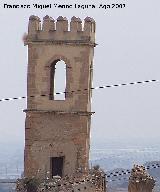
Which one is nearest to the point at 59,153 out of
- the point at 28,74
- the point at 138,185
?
the point at 28,74

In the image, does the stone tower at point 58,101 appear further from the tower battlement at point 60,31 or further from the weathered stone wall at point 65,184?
the weathered stone wall at point 65,184

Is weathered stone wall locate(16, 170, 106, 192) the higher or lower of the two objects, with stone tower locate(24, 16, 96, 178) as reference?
lower

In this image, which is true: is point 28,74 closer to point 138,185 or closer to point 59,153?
point 59,153

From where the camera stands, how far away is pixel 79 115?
37.2m

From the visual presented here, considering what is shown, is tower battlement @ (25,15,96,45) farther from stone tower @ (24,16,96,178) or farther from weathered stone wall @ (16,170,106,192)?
weathered stone wall @ (16,170,106,192)

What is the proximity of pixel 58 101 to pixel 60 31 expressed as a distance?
296 cm

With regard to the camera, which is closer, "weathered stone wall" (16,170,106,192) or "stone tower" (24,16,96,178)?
"weathered stone wall" (16,170,106,192)

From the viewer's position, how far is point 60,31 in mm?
37656

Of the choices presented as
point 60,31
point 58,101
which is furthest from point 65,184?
point 60,31

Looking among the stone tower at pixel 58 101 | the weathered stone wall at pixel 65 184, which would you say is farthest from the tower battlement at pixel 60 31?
the weathered stone wall at pixel 65 184

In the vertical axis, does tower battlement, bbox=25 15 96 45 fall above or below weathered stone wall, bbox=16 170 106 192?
above

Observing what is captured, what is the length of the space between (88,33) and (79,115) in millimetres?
3489

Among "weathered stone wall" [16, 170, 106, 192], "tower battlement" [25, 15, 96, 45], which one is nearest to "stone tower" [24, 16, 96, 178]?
"tower battlement" [25, 15, 96, 45]

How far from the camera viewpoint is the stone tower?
37094 millimetres
